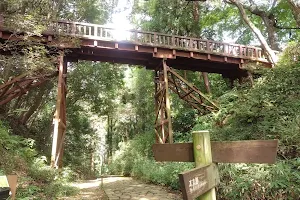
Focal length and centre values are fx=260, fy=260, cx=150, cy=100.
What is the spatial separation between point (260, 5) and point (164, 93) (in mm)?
9827

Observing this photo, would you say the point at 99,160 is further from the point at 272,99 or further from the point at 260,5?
the point at 272,99

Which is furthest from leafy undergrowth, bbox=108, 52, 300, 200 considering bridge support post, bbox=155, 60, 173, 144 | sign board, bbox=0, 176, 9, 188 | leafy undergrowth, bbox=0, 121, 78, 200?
sign board, bbox=0, 176, 9, 188

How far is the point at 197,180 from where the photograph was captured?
2053 mm

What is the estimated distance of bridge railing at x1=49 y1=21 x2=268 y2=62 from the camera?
10.8 meters

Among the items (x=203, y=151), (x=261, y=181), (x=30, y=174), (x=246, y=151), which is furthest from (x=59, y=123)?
(x=246, y=151)

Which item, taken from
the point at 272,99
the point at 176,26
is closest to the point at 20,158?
the point at 272,99

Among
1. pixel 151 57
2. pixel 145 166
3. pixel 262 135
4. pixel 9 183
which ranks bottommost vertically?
pixel 145 166

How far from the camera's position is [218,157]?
2.35 metres

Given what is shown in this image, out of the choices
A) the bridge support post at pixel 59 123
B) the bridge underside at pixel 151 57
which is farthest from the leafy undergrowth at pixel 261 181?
the bridge underside at pixel 151 57

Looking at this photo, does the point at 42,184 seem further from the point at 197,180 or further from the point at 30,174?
the point at 197,180

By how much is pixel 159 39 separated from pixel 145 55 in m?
1.01

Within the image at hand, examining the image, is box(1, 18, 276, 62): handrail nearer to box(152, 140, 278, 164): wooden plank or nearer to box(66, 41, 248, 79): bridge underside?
box(66, 41, 248, 79): bridge underside

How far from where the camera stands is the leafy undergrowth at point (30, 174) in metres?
6.62

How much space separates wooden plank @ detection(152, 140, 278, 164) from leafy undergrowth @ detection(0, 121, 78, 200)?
15.3 ft
